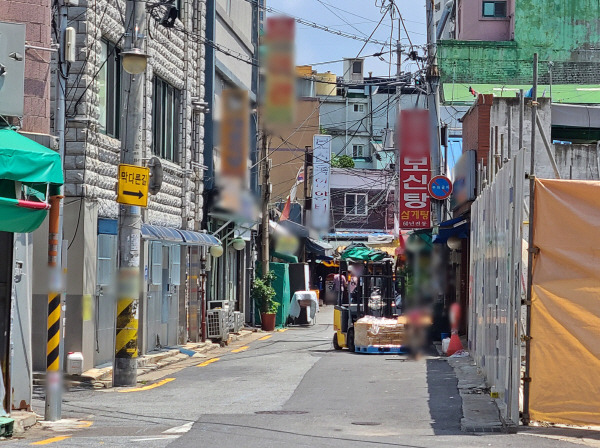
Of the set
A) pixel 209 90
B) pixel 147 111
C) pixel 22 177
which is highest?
pixel 209 90

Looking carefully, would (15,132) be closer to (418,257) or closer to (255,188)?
(418,257)

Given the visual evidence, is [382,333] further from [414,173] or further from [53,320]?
[53,320]

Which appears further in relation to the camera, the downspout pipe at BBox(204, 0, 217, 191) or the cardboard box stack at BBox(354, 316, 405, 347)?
the downspout pipe at BBox(204, 0, 217, 191)

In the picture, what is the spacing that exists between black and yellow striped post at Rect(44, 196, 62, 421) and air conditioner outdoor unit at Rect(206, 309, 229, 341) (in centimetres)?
1319

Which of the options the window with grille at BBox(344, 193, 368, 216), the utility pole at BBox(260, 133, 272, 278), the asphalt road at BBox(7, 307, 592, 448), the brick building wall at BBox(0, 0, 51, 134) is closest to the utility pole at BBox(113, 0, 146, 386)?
the asphalt road at BBox(7, 307, 592, 448)

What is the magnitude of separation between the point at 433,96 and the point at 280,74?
7.49 m

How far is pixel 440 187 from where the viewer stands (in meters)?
25.9

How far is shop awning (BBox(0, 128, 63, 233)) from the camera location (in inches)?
399

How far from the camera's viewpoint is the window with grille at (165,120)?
864 inches

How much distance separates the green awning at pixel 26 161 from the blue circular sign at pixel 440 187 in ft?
53.0

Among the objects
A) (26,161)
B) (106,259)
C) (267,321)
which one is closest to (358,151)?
(267,321)

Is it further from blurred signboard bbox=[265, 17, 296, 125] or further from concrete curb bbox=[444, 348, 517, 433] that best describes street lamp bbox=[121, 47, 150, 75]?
concrete curb bbox=[444, 348, 517, 433]

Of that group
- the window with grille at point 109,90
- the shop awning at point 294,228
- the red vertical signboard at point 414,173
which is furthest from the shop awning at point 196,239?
the shop awning at point 294,228

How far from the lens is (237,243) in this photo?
30062 millimetres
